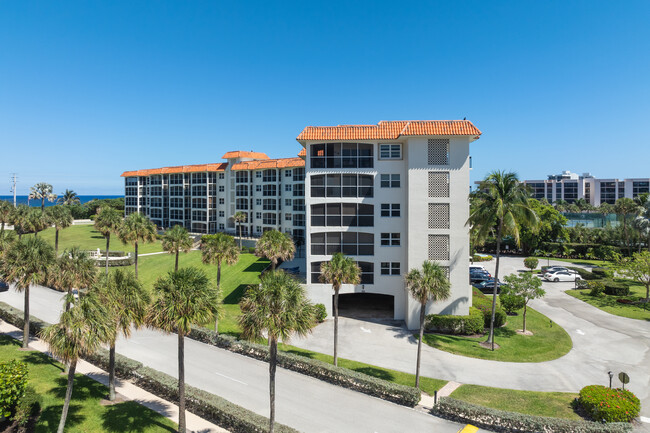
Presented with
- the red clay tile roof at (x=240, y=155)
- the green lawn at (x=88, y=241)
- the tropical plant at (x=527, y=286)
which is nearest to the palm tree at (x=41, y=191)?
the green lawn at (x=88, y=241)

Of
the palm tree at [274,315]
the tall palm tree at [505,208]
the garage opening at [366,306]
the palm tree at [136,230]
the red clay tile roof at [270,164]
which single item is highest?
the red clay tile roof at [270,164]

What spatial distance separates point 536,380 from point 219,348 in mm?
21946

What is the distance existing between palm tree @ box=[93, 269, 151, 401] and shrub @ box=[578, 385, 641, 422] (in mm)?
23115

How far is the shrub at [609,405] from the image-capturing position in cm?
1756

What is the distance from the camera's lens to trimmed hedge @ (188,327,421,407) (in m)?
20.0

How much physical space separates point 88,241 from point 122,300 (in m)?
60.9

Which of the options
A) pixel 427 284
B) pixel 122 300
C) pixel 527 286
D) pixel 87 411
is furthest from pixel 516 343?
pixel 87 411

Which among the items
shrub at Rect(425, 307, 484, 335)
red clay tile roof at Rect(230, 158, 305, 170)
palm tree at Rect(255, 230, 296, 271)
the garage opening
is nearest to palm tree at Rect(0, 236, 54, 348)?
palm tree at Rect(255, 230, 296, 271)

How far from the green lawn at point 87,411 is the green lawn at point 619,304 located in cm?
4165

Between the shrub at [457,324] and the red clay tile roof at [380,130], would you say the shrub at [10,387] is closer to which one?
the red clay tile roof at [380,130]

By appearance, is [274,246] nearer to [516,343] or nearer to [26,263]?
[26,263]

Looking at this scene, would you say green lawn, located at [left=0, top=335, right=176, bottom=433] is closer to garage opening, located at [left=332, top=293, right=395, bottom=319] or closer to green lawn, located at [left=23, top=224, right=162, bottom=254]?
garage opening, located at [left=332, top=293, right=395, bottom=319]

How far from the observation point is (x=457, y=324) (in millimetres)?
31422

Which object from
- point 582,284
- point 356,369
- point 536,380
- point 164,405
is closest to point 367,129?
point 356,369
